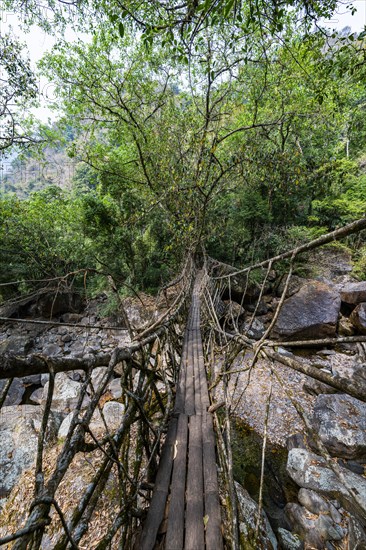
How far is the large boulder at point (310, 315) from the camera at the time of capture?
5.12 meters

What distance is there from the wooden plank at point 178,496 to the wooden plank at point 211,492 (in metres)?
0.12

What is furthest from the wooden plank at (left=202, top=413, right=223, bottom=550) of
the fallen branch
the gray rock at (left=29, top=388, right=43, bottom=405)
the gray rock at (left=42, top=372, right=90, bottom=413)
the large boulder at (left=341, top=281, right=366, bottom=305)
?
the large boulder at (left=341, top=281, right=366, bottom=305)

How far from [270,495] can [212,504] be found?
172 centimetres

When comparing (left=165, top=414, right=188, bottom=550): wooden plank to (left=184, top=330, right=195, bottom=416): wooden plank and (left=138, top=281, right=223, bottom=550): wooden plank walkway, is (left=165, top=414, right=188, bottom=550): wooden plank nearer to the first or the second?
(left=138, top=281, right=223, bottom=550): wooden plank walkway

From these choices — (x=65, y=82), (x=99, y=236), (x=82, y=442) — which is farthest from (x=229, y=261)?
(x=82, y=442)

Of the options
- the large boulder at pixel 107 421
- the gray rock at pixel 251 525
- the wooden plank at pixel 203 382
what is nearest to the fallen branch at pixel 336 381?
the wooden plank at pixel 203 382

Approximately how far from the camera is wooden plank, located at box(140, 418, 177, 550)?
97 centimetres

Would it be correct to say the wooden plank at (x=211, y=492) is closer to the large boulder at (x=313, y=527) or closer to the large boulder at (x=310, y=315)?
the large boulder at (x=313, y=527)

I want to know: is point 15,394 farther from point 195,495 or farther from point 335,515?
point 335,515

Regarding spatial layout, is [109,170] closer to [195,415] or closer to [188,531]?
[195,415]

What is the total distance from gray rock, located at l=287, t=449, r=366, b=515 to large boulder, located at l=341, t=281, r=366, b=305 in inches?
176

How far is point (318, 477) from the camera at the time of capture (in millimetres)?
2215

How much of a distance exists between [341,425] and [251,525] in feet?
6.20

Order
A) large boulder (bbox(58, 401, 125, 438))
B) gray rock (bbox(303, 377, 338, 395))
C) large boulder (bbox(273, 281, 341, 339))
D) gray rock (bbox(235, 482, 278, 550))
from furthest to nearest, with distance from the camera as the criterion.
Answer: large boulder (bbox(273, 281, 341, 339)) → gray rock (bbox(303, 377, 338, 395)) → large boulder (bbox(58, 401, 125, 438)) → gray rock (bbox(235, 482, 278, 550))
